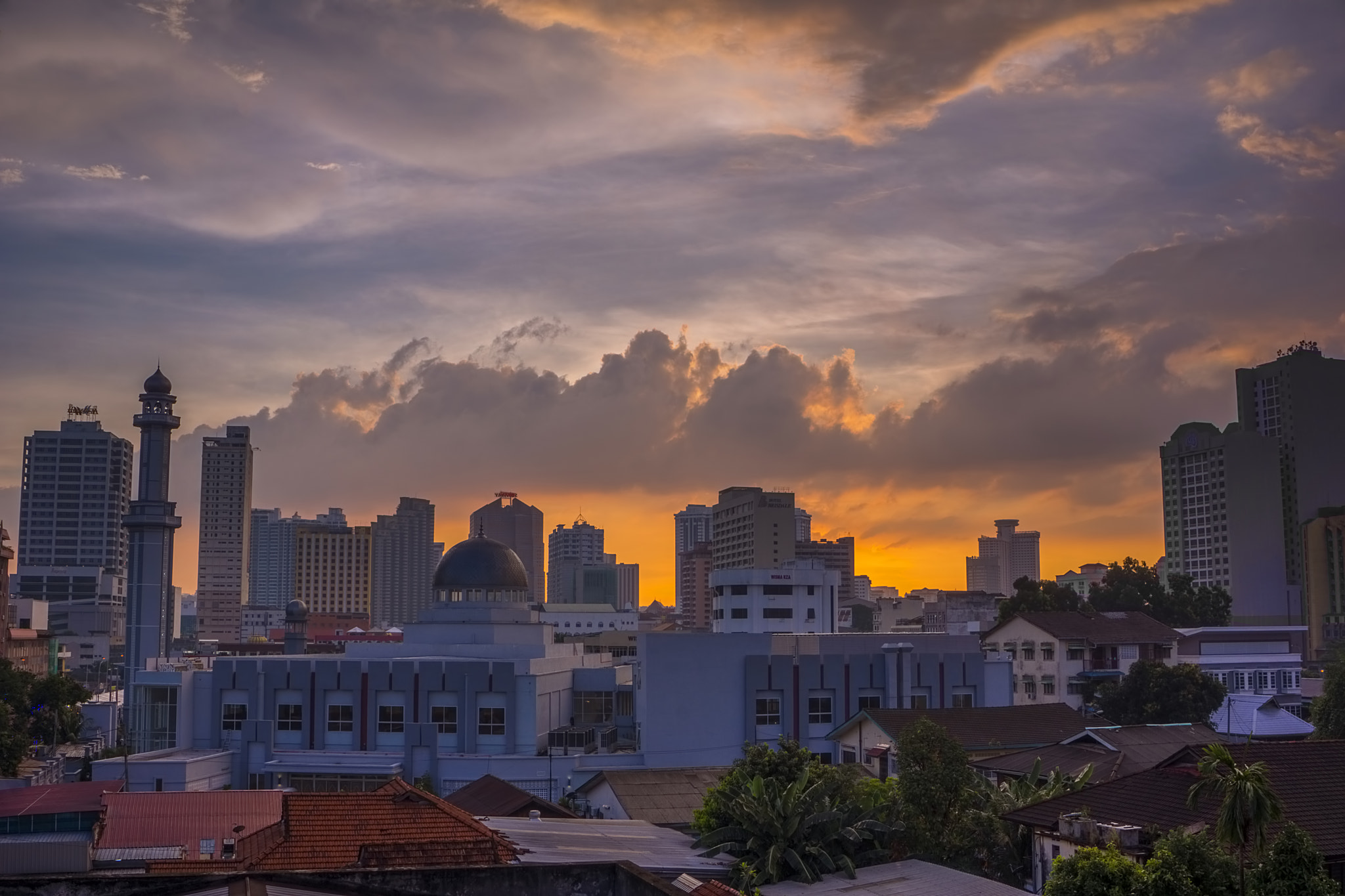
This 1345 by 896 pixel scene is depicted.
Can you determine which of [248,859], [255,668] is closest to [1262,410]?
[255,668]

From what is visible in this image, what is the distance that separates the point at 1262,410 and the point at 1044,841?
17338 centimetres

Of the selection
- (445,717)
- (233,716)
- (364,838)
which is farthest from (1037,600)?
(364,838)

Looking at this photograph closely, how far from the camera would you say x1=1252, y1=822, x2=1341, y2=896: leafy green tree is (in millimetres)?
23578

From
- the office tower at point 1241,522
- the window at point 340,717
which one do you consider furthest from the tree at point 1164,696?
the office tower at point 1241,522

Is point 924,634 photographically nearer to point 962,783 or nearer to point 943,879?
point 962,783

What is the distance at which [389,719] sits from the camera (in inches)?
2827

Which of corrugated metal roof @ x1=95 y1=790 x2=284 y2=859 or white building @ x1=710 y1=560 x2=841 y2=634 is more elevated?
white building @ x1=710 y1=560 x2=841 y2=634

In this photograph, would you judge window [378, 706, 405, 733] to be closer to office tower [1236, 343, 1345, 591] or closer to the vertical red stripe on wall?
the vertical red stripe on wall

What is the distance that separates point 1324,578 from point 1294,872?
6118 inches

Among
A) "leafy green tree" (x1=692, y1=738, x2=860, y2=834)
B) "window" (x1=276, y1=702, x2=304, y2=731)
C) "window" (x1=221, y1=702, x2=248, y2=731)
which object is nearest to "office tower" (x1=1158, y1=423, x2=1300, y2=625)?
"window" (x1=276, y1=702, x2=304, y2=731)

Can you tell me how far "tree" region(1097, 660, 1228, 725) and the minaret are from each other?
80322 millimetres

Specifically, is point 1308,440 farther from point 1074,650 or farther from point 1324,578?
point 1074,650

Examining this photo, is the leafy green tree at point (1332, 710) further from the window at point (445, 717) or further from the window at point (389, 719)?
the window at point (389, 719)

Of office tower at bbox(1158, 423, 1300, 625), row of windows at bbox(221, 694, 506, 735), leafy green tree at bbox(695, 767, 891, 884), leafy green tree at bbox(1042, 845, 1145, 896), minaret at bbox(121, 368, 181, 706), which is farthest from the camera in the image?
office tower at bbox(1158, 423, 1300, 625)
